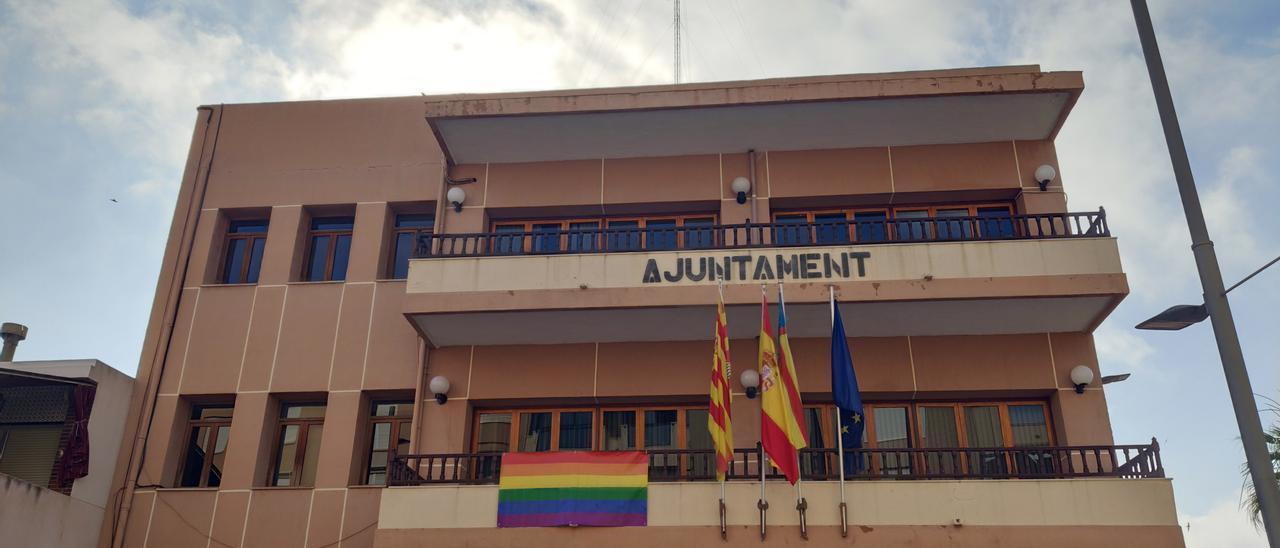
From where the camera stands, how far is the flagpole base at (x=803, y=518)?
14133mm

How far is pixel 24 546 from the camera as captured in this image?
579 inches

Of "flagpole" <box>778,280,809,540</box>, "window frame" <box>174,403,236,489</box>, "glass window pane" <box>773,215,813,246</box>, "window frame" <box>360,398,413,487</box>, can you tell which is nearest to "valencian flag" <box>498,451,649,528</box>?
"flagpole" <box>778,280,809,540</box>

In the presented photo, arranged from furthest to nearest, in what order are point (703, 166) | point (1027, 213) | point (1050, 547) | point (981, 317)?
point (703, 166) < point (1027, 213) < point (981, 317) < point (1050, 547)

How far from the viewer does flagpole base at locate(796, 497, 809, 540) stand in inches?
556

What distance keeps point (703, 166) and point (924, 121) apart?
12.7 feet

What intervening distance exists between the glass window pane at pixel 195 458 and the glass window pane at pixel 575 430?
6.11 metres

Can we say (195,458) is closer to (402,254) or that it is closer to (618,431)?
(402,254)

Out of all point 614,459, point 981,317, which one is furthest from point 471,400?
point 981,317

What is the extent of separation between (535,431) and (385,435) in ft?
8.33

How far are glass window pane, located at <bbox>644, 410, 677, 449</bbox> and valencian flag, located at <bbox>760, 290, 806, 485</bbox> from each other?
252cm

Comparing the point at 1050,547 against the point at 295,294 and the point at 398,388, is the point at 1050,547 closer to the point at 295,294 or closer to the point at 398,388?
the point at 398,388

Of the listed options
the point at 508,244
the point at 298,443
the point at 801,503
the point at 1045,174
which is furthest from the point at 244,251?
the point at 1045,174

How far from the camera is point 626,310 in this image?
1617cm

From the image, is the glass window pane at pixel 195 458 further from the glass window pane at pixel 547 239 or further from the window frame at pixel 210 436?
the glass window pane at pixel 547 239
